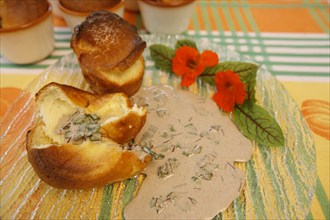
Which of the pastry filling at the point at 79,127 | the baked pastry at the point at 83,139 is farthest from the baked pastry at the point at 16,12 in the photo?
the pastry filling at the point at 79,127

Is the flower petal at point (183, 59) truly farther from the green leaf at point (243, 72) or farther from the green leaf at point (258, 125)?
the green leaf at point (258, 125)

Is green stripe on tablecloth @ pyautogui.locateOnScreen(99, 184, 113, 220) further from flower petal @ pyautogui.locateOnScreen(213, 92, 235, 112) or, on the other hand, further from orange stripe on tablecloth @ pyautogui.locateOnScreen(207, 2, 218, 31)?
orange stripe on tablecloth @ pyautogui.locateOnScreen(207, 2, 218, 31)

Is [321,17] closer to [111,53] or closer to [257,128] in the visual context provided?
[257,128]

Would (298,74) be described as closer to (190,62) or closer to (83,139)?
(190,62)

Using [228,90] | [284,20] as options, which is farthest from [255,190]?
[284,20]

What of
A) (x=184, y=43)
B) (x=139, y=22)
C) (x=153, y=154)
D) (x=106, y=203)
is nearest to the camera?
(x=106, y=203)

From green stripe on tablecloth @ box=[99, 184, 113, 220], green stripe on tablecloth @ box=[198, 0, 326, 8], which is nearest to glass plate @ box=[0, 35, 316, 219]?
green stripe on tablecloth @ box=[99, 184, 113, 220]
